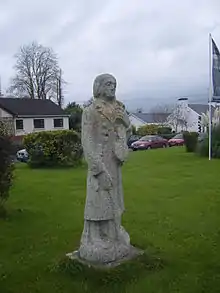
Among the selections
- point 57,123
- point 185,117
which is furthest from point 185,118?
point 57,123

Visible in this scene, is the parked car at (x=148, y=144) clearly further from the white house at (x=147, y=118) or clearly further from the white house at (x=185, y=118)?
the white house at (x=147, y=118)

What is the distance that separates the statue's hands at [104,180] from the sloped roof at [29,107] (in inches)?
1699

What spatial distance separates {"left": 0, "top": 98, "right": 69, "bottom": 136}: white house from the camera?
48.1 metres

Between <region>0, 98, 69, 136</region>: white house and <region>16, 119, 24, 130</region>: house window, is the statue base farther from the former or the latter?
<region>16, 119, 24, 130</region>: house window

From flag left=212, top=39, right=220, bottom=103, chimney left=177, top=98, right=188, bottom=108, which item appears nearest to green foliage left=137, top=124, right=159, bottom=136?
chimney left=177, top=98, right=188, bottom=108

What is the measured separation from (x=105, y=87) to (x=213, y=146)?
62.4ft

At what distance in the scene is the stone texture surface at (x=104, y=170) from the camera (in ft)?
19.4

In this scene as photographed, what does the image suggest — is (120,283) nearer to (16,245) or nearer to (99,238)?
(99,238)

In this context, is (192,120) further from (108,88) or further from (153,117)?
(108,88)

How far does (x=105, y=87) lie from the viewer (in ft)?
19.6

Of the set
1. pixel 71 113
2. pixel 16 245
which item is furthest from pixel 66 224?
pixel 71 113

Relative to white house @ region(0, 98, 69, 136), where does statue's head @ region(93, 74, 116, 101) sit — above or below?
below

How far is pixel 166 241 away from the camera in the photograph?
24.8 ft

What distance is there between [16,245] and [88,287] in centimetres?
248
